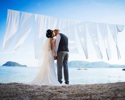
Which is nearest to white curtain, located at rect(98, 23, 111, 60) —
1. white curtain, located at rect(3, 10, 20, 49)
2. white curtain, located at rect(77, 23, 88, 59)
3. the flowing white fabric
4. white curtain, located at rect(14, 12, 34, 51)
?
white curtain, located at rect(77, 23, 88, 59)

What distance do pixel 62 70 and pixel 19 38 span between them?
2675 mm

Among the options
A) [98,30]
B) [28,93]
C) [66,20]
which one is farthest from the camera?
[98,30]

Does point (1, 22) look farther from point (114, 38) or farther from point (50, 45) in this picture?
point (50, 45)

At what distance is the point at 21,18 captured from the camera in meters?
8.30

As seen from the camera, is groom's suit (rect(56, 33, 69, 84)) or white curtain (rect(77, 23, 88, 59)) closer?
groom's suit (rect(56, 33, 69, 84))

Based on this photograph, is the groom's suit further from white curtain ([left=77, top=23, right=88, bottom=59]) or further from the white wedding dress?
white curtain ([left=77, top=23, right=88, bottom=59])

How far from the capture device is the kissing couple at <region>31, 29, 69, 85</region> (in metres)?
6.38

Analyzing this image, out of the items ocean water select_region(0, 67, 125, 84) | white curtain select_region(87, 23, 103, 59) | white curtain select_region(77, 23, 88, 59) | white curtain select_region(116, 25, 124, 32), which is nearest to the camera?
white curtain select_region(77, 23, 88, 59)

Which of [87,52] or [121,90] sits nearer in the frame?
[121,90]

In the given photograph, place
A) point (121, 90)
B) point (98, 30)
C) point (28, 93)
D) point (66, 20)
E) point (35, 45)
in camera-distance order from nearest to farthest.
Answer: point (28, 93) < point (121, 90) < point (35, 45) < point (66, 20) < point (98, 30)

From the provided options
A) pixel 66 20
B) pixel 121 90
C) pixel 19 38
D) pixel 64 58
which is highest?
pixel 66 20

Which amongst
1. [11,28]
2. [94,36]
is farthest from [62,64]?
[94,36]

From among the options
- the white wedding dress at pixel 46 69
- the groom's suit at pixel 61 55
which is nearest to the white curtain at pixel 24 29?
the white wedding dress at pixel 46 69

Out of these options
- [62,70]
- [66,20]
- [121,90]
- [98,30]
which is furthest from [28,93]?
[98,30]
